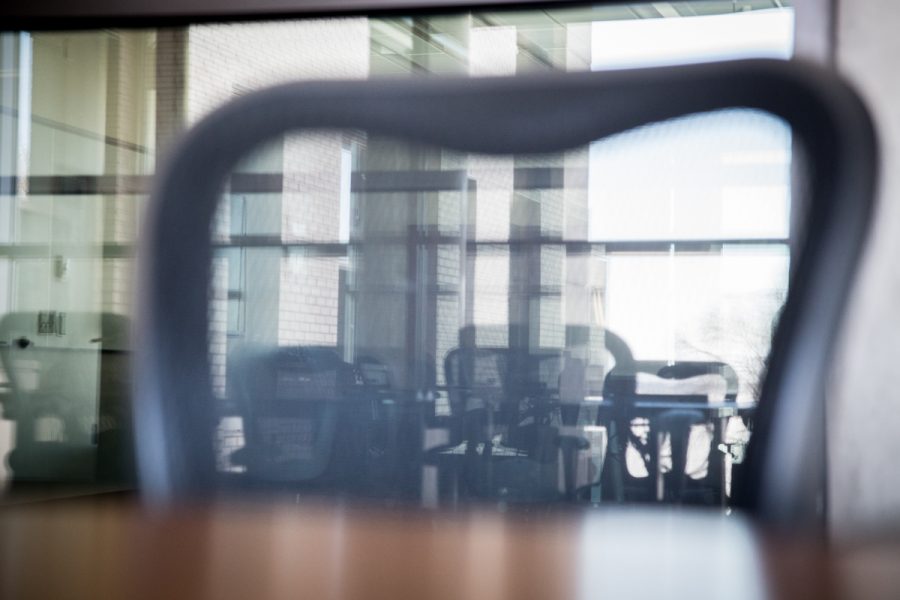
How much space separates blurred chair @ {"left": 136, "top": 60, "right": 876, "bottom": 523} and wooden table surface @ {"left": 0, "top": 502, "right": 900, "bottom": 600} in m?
0.16

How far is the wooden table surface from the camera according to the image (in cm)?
34

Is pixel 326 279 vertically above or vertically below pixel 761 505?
above

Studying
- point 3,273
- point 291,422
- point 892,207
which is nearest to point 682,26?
point 892,207

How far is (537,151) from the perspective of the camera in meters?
0.76

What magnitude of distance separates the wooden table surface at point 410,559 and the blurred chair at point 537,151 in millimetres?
161

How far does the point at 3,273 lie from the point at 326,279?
3.60m

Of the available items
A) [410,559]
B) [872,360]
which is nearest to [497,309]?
[410,559]

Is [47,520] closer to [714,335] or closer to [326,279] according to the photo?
[326,279]

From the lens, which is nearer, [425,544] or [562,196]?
[425,544]

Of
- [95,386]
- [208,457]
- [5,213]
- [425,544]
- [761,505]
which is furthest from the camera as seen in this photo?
[95,386]

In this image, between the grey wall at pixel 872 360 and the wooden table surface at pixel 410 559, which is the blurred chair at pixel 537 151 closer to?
the wooden table surface at pixel 410 559

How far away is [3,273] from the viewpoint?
404 centimetres

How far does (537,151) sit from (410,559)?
43 centimetres

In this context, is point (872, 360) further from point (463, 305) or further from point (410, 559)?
point (410, 559)
